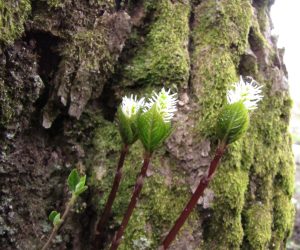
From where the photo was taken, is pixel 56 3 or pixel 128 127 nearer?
pixel 128 127

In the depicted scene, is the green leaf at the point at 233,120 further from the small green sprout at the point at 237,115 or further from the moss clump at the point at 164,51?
the moss clump at the point at 164,51

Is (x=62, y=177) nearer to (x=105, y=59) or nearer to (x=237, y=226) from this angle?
(x=105, y=59)

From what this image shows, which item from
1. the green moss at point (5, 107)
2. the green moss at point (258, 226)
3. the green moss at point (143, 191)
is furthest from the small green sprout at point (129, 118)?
the green moss at point (258, 226)

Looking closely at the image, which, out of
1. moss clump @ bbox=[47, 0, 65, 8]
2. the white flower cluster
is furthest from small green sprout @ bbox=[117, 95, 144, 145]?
moss clump @ bbox=[47, 0, 65, 8]

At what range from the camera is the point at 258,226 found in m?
2.01

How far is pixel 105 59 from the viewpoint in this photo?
1.94m

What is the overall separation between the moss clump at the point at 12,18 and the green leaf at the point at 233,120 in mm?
992

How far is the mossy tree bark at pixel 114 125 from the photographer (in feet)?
5.60

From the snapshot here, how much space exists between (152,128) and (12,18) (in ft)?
2.75

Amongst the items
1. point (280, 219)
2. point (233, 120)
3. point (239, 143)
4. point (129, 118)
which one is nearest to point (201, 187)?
point (233, 120)

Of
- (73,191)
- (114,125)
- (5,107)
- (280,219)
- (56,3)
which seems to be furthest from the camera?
(280,219)

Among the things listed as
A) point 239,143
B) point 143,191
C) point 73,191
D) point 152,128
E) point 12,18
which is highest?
point 12,18

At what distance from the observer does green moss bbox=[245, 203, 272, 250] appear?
1977mm

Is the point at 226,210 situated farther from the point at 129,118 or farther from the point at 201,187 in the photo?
the point at 129,118
